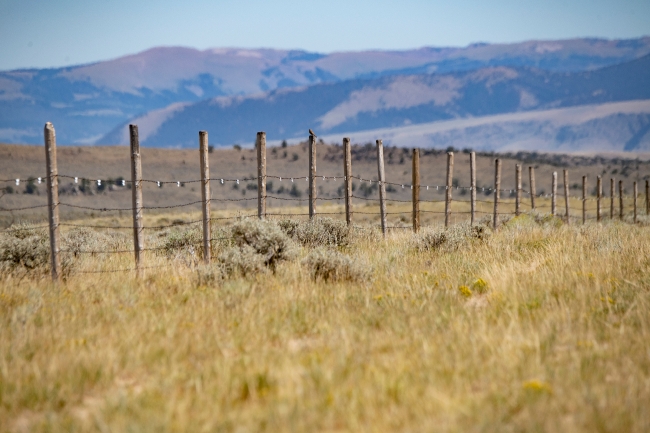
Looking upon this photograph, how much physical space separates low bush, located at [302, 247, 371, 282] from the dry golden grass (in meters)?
0.21

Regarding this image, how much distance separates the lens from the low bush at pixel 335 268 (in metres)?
8.71

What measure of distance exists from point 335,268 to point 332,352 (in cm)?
329

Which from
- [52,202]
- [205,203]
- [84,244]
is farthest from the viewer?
[84,244]

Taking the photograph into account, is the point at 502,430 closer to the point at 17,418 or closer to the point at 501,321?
the point at 501,321

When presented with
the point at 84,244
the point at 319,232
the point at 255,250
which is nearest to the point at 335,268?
the point at 255,250

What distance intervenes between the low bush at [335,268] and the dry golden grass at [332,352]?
215 mm

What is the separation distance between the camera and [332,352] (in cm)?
559

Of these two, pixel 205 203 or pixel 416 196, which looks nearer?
pixel 205 203

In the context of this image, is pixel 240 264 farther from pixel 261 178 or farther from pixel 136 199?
pixel 261 178

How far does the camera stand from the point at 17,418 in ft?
15.0

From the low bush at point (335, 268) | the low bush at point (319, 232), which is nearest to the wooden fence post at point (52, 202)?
the low bush at point (335, 268)

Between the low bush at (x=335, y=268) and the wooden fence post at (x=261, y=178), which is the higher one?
Result: the wooden fence post at (x=261, y=178)

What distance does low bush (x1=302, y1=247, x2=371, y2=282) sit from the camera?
871 centimetres

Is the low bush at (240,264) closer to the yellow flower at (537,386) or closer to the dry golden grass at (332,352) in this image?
the dry golden grass at (332,352)
